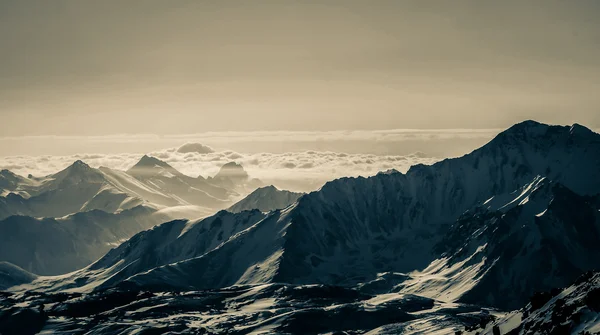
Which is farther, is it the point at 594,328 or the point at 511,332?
the point at 511,332

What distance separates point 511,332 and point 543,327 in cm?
1463

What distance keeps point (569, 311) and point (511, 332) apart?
66.6ft

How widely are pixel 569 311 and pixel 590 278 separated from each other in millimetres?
22298

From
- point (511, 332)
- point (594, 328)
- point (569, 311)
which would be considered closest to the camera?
point (594, 328)

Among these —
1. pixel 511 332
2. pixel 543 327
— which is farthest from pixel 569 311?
pixel 511 332

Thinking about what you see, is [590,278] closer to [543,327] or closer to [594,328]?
[543,327]

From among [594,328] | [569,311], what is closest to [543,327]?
[569,311]

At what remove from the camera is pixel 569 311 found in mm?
180375

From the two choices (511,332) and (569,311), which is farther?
(511,332)

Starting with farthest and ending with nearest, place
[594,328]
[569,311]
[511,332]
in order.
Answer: [511,332] < [569,311] < [594,328]

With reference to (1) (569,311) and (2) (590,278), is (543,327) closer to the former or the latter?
(1) (569,311)

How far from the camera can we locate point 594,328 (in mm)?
166250

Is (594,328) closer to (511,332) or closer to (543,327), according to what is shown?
(543,327)

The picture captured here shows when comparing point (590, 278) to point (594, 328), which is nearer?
point (594, 328)
